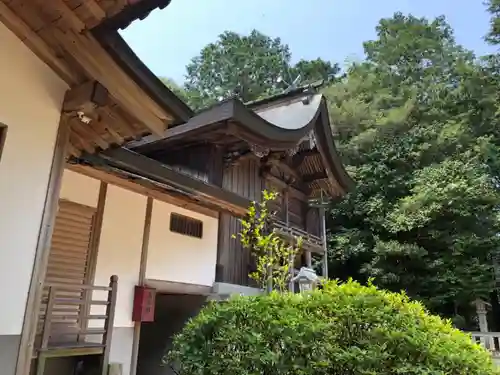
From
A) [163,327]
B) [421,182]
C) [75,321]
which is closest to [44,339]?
[75,321]

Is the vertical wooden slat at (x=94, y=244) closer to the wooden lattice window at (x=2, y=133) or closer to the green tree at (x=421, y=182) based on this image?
the wooden lattice window at (x=2, y=133)

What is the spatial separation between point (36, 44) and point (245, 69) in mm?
24929

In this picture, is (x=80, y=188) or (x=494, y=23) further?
(x=494, y=23)

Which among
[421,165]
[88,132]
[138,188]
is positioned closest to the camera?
[88,132]

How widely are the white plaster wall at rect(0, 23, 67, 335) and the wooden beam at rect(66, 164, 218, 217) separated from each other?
4.84ft

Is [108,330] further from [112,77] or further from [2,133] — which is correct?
[112,77]

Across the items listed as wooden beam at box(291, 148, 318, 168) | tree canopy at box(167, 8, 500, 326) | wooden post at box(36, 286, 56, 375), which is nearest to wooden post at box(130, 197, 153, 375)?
wooden post at box(36, 286, 56, 375)

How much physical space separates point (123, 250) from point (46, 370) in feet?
5.12

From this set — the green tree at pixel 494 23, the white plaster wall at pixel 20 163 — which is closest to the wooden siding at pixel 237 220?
the white plaster wall at pixel 20 163

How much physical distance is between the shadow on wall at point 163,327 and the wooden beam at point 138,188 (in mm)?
1525

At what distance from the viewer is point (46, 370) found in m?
4.38

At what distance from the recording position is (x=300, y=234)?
30.6ft

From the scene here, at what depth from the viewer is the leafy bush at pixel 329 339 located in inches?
104

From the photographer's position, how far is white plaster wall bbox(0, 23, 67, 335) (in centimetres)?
266
